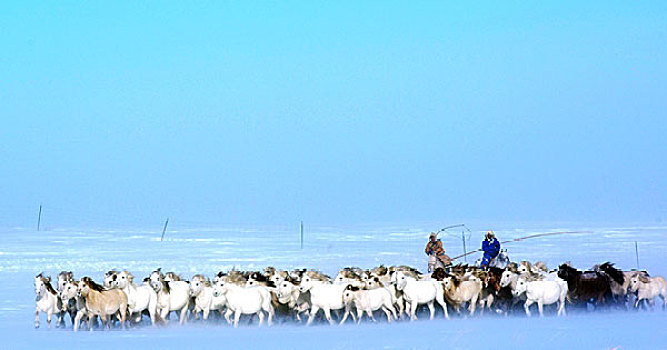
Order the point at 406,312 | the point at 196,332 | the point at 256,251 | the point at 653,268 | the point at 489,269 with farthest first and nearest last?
1. the point at 256,251
2. the point at 653,268
3. the point at 489,269
4. the point at 406,312
5. the point at 196,332

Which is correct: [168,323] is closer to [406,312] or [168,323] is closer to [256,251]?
[406,312]

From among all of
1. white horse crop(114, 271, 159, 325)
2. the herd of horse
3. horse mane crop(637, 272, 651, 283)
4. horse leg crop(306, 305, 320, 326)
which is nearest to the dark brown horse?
the herd of horse

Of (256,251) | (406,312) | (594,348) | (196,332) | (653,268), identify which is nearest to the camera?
(594,348)

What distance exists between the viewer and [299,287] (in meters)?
17.3

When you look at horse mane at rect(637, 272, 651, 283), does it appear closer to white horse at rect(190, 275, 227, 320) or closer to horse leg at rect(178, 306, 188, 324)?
white horse at rect(190, 275, 227, 320)

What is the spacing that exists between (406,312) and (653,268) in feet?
41.8

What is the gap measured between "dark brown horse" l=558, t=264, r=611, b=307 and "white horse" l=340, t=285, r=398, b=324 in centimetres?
346

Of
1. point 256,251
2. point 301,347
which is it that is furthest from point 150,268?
point 301,347

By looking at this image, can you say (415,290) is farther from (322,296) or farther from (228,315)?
(228,315)

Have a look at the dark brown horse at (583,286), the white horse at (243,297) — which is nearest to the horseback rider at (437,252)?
the dark brown horse at (583,286)

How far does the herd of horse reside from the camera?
55.8ft

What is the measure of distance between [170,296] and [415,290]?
3.85 meters

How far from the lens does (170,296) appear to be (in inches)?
681

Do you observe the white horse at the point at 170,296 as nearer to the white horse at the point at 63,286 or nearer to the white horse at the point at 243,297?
the white horse at the point at 243,297
